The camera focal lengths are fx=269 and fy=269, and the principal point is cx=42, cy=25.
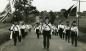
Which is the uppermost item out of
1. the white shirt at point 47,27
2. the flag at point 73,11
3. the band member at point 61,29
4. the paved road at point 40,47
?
the flag at point 73,11

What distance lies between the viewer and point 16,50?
47.2 ft

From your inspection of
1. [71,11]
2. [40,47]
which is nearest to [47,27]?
[40,47]

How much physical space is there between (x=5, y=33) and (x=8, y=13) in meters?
3.82

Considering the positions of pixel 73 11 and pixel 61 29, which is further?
pixel 61 29

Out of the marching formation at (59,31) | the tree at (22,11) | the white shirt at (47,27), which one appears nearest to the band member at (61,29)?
the marching formation at (59,31)

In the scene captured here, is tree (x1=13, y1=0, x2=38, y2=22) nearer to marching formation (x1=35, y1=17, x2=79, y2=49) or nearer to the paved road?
marching formation (x1=35, y1=17, x2=79, y2=49)

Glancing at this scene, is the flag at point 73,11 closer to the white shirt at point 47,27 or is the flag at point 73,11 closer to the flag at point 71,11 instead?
the flag at point 71,11

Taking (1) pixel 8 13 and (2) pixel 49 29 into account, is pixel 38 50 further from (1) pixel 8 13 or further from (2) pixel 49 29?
(1) pixel 8 13

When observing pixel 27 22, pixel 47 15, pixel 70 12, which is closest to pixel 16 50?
pixel 47 15

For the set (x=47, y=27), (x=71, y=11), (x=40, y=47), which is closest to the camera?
(x=47, y=27)

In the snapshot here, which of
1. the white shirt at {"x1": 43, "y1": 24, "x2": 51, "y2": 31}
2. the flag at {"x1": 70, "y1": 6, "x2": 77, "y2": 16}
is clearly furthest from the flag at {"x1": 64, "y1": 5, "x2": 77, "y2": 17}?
the white shirt at {"x1": 43, "y1": 24, "x2": 51, "y2": 31}

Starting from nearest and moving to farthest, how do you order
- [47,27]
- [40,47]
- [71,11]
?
[47,27] < [40,47] < [71,11]

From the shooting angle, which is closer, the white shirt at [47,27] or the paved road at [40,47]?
the white shirt at [47,27]

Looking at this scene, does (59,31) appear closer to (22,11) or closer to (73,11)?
(73,11)
